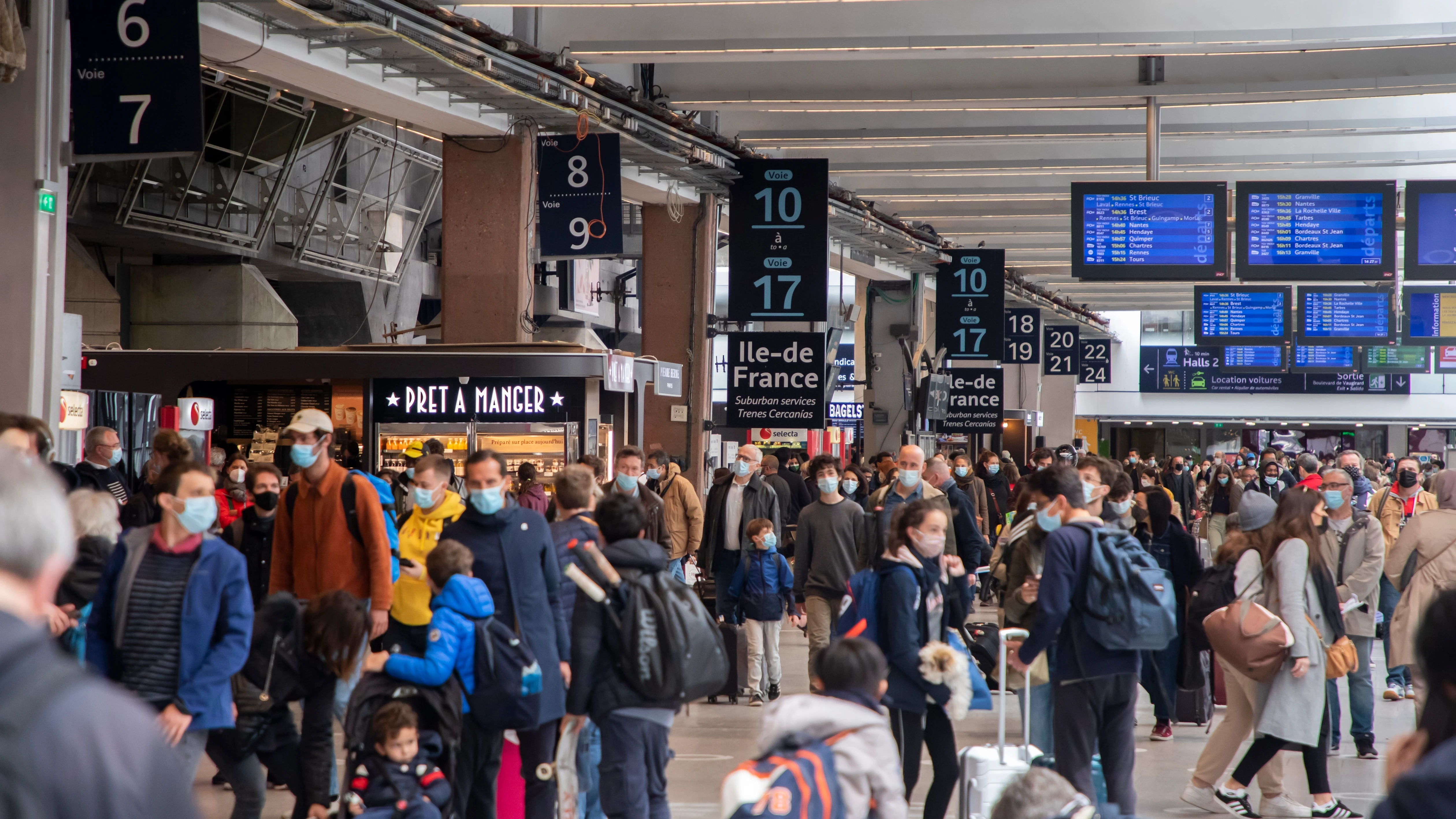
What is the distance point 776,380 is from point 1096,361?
78.2ft

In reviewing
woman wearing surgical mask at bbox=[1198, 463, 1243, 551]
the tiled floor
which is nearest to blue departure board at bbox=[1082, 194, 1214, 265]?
woman wearing surgical mask at bbox=[1198, 463, 1243, 551]

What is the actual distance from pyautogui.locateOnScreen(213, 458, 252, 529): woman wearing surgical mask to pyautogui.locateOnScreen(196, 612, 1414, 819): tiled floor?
1.82 meters

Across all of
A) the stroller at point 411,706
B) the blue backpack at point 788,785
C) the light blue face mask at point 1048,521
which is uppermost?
the light blue face mask at point 1048,521

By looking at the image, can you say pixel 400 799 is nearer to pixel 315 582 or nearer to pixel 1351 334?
pixel 315 582

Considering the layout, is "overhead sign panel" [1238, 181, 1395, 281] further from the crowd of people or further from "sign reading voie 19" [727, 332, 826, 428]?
"sign reading voie 19" [727, 332, 826, 428]

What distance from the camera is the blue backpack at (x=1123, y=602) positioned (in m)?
5.27

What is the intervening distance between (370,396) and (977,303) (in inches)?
397

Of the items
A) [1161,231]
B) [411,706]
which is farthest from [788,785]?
[1161,231]

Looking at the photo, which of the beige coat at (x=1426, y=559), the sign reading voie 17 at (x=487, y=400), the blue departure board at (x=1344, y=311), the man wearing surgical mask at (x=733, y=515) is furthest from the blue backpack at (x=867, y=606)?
the blue departure board at (x=1344, y=311)

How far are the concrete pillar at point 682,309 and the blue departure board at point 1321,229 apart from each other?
22.5ft

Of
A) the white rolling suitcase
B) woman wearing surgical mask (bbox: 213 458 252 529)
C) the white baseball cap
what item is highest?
the white baseball cap

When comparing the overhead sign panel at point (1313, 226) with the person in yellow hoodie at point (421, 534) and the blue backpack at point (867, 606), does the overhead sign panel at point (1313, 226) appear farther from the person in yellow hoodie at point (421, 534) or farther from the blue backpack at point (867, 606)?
the person in yellow hoodie at point (421, 534)

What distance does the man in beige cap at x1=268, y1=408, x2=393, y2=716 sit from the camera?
634cm

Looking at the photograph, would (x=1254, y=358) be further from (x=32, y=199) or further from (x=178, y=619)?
(x=178, y=619)
